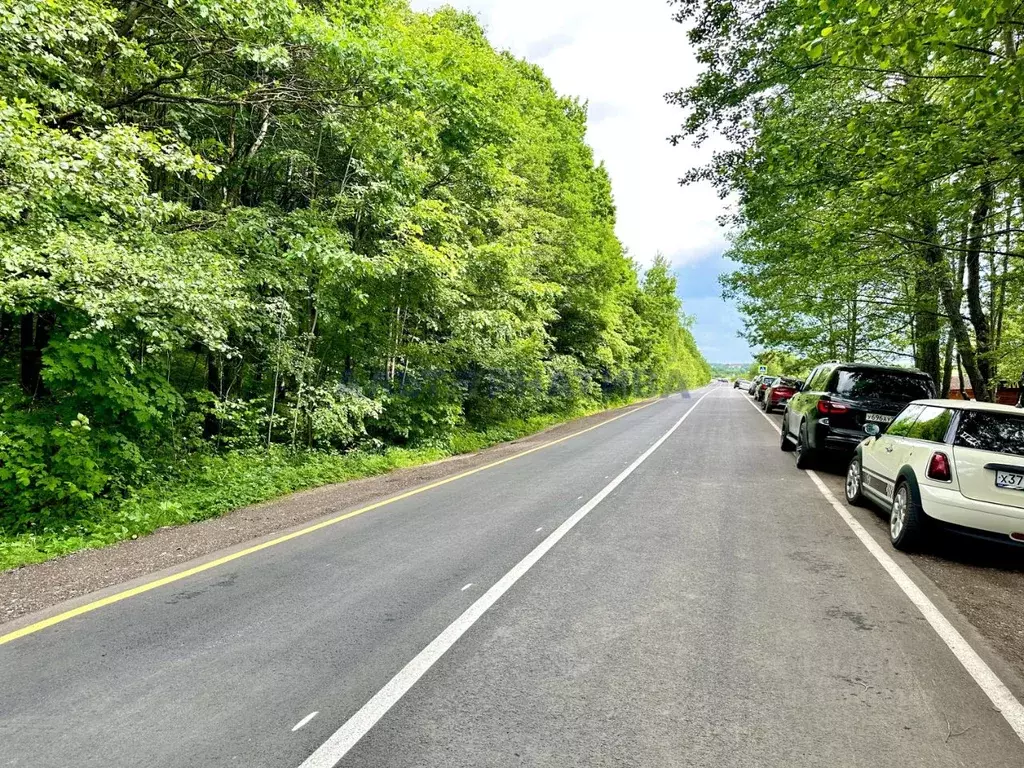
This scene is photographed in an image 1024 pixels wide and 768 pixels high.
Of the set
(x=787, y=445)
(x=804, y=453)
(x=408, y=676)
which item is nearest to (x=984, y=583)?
(x=408, y=676)

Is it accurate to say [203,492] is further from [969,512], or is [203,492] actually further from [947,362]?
[947,362]

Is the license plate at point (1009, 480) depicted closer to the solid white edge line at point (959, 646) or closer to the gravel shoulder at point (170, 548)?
the solid white edge line at point (959, 646)

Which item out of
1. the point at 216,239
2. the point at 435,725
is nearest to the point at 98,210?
the point at 216,239

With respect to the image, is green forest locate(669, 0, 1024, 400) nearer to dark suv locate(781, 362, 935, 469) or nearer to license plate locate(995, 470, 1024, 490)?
dark suv locate(781, 362, 935, 469)

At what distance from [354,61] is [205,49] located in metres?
2.18

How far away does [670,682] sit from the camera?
11.0ft

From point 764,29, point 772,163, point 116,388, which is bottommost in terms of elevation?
point 116,388

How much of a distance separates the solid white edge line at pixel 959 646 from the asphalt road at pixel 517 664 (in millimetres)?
52

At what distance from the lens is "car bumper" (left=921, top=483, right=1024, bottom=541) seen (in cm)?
525

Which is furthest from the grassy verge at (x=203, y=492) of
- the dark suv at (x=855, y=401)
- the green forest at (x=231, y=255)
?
the dark suv at (x=855, y=401)

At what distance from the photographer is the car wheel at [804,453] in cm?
1088

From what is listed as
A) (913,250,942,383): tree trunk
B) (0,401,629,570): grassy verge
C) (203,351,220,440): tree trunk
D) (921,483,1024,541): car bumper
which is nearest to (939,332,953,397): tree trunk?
(913,250,942,383): tree trunk

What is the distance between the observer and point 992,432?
569cm

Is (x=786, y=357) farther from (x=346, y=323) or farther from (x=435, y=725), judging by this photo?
(x=435, y=725)
